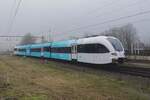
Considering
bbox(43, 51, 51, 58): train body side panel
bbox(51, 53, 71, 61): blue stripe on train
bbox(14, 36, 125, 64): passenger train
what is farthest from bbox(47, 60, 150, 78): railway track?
bbox(43, 51, 51, 58): train body side panel

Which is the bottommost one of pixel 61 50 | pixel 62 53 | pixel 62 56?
pixel 62 56

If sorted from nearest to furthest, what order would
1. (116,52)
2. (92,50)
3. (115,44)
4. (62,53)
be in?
(116,52) < (115,44) < (92,50) < (62,53)

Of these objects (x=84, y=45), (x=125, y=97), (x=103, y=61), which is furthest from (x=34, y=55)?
(x=125, y=97)

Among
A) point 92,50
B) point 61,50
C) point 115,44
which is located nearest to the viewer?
point 115,44

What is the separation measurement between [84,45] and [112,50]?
509cm

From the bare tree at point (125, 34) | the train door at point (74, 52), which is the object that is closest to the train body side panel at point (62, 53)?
the train door at point (74, 52)

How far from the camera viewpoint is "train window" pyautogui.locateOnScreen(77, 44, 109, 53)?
24.6 m

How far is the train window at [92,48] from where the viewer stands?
80.6 ft

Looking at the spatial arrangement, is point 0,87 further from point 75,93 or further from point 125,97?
point 125,97

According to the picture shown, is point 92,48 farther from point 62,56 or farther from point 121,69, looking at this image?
point 62,56

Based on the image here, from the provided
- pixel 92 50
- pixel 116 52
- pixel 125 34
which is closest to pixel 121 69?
pixel 116 52

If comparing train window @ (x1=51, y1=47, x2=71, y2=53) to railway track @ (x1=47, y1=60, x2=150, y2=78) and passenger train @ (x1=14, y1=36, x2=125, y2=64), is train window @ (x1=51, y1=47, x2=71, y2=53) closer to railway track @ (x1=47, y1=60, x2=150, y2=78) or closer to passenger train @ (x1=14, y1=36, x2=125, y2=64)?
passenger train @ (x1=14, y1=36, x2=125, y2=64)

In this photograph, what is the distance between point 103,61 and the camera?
24.5m

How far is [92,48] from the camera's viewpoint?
26.3 m
